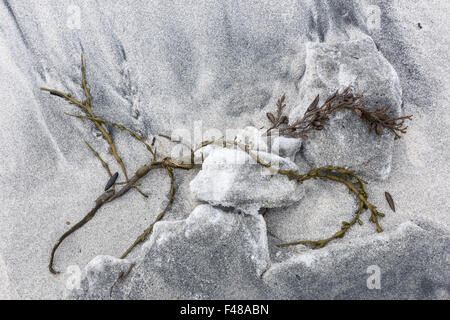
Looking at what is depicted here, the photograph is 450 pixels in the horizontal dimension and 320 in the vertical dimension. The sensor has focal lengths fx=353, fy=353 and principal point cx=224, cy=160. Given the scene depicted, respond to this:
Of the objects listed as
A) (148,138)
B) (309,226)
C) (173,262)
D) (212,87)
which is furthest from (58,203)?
(309,226)

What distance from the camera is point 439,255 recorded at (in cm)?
227

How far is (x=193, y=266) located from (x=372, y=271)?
1.12 meters

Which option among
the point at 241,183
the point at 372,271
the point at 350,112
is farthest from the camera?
the point at 350,112

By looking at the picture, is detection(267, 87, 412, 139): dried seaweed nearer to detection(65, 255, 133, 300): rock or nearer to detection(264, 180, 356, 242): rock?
detection(264, 180, 356, 242): rock

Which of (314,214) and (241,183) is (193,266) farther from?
(314,214)

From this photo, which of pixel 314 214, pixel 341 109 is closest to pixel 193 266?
pixel 314 214

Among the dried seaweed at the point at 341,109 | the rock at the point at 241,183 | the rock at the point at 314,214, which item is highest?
the dried seaweed at the point at 341,109

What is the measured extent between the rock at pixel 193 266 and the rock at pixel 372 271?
6.2 inches

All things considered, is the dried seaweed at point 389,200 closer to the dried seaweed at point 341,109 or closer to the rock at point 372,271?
the rock at point 372,271

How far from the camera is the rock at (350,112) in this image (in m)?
2.44

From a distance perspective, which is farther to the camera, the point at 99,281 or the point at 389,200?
the point at 389,200

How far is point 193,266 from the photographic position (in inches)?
87.5

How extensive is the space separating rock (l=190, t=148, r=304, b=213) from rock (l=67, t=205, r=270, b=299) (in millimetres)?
142

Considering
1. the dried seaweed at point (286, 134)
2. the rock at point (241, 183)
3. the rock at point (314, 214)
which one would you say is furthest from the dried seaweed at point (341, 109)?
the rock at point (314, 214)
